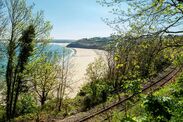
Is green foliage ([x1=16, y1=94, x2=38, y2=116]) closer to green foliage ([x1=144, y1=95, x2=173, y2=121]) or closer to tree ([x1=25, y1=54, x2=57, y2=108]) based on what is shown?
tree ([x1=25, y1=54, x2=57, y2=108])

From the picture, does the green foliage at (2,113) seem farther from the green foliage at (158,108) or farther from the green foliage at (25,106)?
the green foliage at (158,108)

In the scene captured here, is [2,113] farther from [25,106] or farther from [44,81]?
[44,81]

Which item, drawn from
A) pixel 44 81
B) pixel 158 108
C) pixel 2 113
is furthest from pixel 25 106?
pixel 158 108

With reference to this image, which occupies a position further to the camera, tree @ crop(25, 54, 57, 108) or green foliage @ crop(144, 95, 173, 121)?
tree @ crop(25, 54, 57, 108)

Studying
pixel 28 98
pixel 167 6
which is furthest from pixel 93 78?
pixel 167 6

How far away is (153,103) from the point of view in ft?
28.1

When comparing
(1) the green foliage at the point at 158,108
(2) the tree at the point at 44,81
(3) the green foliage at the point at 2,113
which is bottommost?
(3) the green foliage at the point at 2,113

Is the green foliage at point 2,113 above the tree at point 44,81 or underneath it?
underneath

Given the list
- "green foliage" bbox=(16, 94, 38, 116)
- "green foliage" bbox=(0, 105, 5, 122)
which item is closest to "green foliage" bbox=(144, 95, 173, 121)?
"green foliage" bbox=(0, 105, 5, 122)

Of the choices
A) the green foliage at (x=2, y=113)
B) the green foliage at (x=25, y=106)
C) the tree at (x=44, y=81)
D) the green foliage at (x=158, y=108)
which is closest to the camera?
the green foliage at (x=158, y=108)

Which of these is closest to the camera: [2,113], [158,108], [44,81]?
[158,108]

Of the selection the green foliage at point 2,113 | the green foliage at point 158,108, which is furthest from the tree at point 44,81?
the green foliage at point 158,108

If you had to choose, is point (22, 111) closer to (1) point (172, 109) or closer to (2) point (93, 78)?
(2) point (93, 78)

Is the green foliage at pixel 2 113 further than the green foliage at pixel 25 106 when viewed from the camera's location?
No
